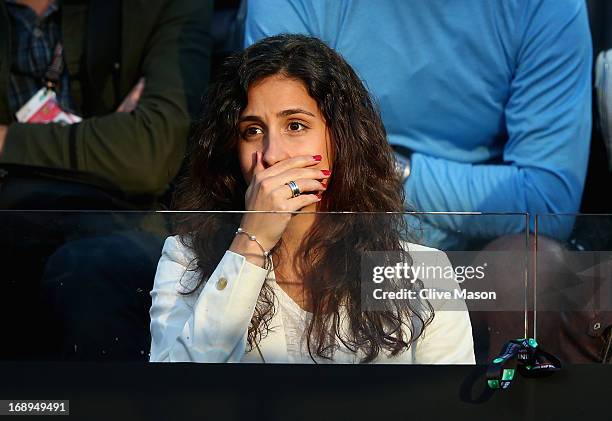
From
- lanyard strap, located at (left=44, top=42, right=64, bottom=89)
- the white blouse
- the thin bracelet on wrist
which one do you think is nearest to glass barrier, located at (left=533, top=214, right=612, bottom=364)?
the white blouse

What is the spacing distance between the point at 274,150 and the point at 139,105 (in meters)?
1.18

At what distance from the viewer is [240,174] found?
243 cm

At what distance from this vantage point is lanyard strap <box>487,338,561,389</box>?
5.60 feet

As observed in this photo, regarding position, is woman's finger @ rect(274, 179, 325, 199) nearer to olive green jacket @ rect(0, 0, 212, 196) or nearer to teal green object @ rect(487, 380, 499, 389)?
teal green object @ rect(487, 380, 499, 389)

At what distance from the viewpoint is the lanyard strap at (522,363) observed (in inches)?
67.2

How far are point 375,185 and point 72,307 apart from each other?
884 millimetres

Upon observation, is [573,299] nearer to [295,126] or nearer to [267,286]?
[267,286]

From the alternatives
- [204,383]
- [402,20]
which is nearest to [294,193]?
[204,383]

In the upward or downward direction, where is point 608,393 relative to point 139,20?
downward

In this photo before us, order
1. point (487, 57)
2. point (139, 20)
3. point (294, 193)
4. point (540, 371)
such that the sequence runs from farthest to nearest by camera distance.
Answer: point (139, 20)
point (487, 57)
point (294, 193)
point (540, 371)

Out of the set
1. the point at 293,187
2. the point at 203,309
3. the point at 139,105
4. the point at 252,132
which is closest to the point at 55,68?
the point at 139,105

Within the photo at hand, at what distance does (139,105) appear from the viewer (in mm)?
3334

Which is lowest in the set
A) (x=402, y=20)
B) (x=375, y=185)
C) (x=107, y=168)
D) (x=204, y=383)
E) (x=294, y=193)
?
(x=204, y=383)

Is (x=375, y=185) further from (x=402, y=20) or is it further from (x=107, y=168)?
(x=107, y=168)
